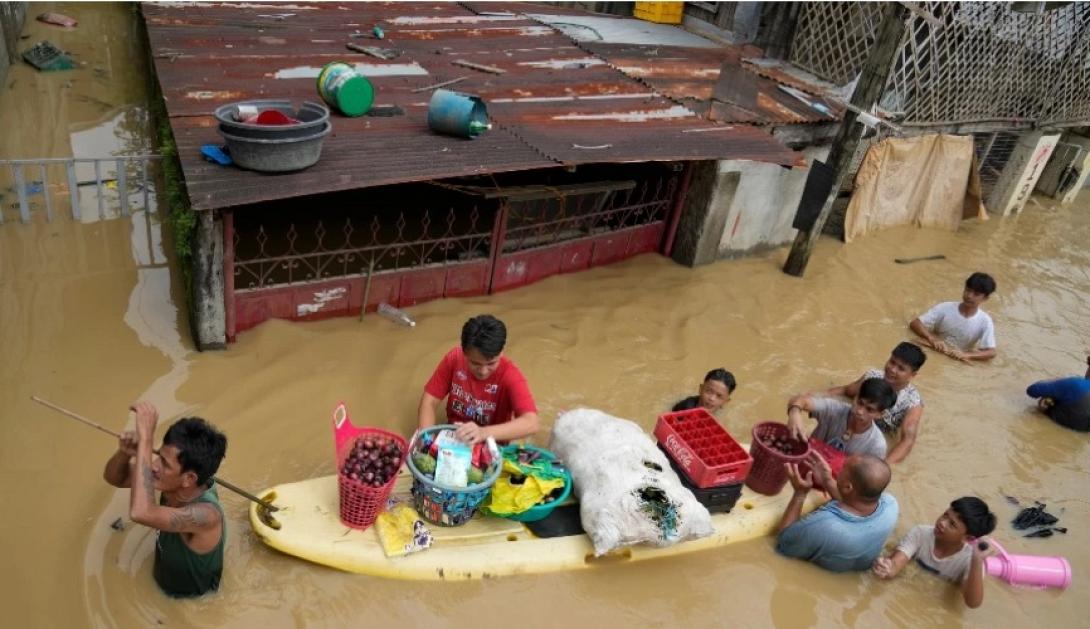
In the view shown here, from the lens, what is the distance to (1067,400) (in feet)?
24.1

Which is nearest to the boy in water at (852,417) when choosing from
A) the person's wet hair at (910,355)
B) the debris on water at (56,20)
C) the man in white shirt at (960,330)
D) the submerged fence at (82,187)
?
the person's wet hair at (910,355)

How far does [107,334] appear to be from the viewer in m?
6.26

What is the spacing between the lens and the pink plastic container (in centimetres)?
529

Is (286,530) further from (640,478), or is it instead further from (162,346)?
(162,346)

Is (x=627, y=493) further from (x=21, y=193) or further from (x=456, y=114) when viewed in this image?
(x=21, y=193)

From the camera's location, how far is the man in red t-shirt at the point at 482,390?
4.46 m

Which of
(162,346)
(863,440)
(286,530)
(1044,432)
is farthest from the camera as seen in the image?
(1044,432)

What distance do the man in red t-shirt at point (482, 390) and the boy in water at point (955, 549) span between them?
107 inches

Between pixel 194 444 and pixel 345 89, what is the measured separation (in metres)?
3.85

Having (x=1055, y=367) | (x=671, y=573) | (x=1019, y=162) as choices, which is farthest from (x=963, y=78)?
(x=671, y=573)

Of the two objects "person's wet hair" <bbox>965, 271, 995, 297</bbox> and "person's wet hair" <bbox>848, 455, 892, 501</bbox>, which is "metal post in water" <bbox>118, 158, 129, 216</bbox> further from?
"person's wet hair" <bbox>965, 271, 995, 297</bbox>

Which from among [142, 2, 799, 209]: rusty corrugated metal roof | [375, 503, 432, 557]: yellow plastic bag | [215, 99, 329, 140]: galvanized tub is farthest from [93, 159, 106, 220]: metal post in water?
[375, 503, 432, 557]: yellow plastic bag

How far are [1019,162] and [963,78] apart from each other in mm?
3188

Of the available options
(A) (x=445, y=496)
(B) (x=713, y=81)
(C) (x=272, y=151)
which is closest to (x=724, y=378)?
(A) (x=445, y=496)
